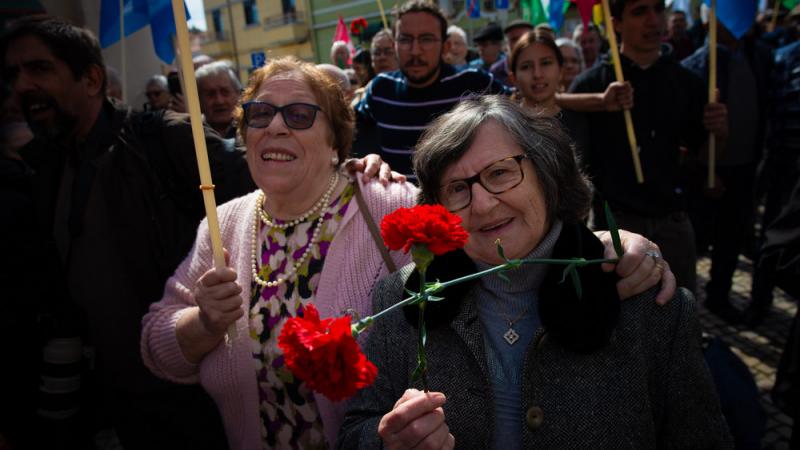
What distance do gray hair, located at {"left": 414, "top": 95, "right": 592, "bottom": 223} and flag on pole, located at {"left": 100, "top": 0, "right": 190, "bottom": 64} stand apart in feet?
11.5

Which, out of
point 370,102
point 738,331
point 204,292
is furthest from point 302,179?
point 738,331

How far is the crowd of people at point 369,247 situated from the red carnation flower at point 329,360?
28cm

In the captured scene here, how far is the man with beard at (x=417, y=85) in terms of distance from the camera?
3.30 metres

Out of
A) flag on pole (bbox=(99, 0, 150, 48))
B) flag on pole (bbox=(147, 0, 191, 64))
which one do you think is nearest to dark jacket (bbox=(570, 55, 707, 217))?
flag on pole (bbox=(147, 0, 191, 64))

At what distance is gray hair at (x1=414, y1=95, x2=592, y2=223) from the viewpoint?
58.7 inches

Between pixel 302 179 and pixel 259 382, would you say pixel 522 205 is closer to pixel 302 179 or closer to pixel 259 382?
pixel 302 179

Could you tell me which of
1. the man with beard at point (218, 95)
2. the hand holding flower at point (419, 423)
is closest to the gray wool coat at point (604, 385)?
the hand holding flower at point (419, 423)

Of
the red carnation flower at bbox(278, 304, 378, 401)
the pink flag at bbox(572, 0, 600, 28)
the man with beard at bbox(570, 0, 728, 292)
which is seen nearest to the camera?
the red carnation flower at bbox(278, 304, 378, 401)

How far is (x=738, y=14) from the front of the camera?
368 centimetres

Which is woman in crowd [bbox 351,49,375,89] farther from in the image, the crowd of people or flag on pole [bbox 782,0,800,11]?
flag on pole [bbox 782,0,800,11]

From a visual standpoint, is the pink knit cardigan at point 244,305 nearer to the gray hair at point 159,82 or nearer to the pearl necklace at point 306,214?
the pearl necklace at point 306,214

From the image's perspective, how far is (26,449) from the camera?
2.56 metres

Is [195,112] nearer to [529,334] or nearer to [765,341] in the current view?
[529,334]

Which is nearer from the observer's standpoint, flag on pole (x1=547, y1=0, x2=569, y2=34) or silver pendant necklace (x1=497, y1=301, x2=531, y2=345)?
silver pendant necklace (x1=497, y1=301, x2=531, y2=345)
